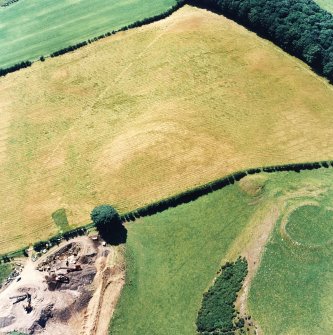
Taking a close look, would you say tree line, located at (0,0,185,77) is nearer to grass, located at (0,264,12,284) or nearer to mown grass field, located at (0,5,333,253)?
mown grass field, located at (0,5,333,253)

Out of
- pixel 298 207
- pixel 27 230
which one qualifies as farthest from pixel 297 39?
pixel 27 230

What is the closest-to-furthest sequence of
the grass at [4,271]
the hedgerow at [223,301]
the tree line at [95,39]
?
the hedgerow at [223,301] < the grass at [4,271] < the tree line at [95,39]

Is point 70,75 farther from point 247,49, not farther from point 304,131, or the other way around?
point 304,131

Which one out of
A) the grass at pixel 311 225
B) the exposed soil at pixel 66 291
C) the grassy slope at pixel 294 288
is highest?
the exposed soil at pixel 66 291

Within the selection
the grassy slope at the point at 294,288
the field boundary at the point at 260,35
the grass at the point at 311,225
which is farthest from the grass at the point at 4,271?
the field boundary at the point at 260,35

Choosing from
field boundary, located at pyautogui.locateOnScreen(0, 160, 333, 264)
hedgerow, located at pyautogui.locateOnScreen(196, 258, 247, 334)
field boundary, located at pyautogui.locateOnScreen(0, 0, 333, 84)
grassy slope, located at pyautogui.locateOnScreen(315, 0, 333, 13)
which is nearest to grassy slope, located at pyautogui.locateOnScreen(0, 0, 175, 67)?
field boundary, located at pyautogui.locateOnScreen(0, 0, 333, 84)

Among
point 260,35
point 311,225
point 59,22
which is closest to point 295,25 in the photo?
point 260,35

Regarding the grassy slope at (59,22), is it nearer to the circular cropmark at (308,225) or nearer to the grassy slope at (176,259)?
the grassy slope at (176,259)
